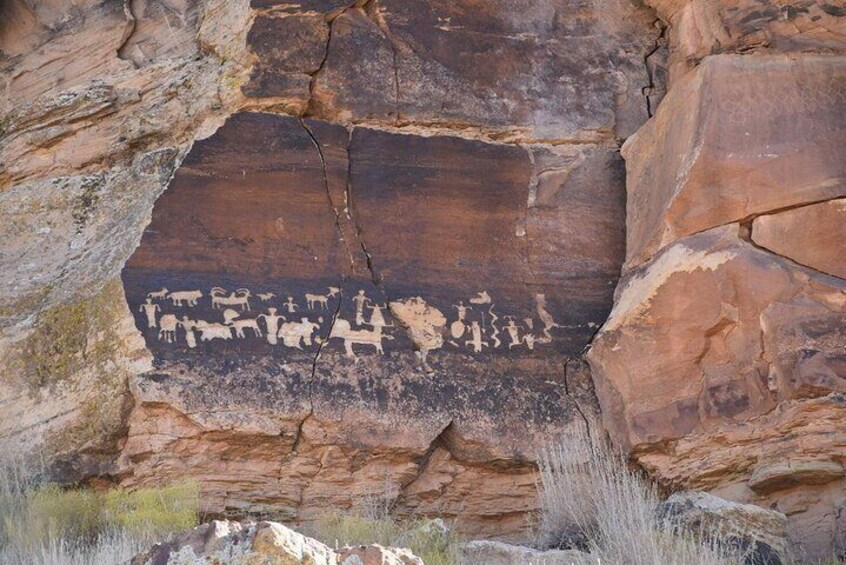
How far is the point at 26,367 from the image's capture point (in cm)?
855

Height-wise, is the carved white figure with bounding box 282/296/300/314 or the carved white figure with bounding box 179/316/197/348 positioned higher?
the carved white figure with bounding box 282/296/300/314

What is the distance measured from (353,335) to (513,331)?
3.42 feet

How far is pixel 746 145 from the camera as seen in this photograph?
27.9ft

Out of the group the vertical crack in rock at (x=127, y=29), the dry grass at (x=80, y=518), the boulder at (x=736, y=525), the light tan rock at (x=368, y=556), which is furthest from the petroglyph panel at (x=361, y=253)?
the light tan rock at (x=368, y=556)

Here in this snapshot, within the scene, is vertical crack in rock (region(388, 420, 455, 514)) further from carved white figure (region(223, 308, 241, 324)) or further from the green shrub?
carved white figure (region(223, 308, 241, 324))

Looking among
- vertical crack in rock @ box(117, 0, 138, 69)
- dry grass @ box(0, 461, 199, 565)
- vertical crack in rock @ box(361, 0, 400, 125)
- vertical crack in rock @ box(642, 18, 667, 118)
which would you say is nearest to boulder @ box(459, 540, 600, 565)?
dry grass @ box(0, 461, 199, 565)

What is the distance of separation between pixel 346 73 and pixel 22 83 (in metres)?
2.62

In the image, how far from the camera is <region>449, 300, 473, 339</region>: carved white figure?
8.94m

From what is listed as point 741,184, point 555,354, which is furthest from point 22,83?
point 741,184

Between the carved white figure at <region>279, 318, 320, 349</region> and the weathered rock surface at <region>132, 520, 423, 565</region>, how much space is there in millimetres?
3220

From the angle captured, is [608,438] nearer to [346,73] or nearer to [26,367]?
[346,73]

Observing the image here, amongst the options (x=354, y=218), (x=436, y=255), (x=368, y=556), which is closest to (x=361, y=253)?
(x=354, y=218)

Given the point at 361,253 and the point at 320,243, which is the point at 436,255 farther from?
the point at 320,243

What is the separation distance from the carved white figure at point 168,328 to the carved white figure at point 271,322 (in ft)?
1.72
